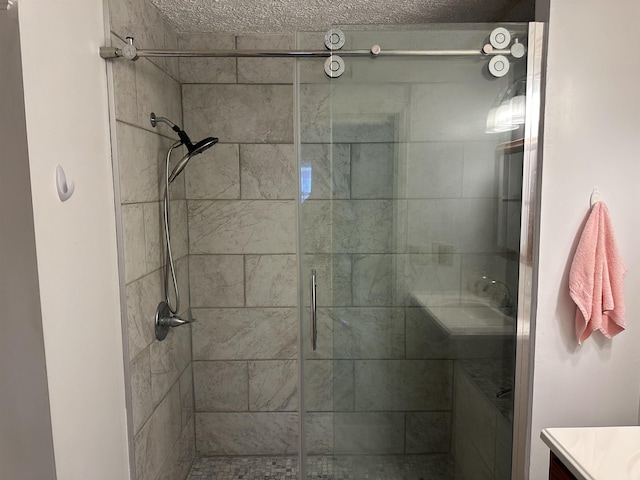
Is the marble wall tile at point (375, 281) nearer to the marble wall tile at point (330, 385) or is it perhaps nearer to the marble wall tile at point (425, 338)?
the marble wall tile at point (425, 338)

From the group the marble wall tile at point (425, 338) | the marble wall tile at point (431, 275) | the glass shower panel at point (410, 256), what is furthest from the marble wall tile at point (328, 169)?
the marble wall tile at point (425, 338)

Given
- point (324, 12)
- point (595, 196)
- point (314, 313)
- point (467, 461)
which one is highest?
point (324, 12)

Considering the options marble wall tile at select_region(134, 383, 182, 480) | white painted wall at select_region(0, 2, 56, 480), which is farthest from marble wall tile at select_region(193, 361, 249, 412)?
white painted wall at select_region(0, 2, 56, 480)

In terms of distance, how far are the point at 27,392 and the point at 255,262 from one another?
1505 millimetres

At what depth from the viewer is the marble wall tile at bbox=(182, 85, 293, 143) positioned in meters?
2.46

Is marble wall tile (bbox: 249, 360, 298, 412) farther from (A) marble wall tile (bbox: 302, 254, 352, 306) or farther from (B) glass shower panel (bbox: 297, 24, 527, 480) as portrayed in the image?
(A) marble wall tile (bbox: 302, 254, 352, 306)

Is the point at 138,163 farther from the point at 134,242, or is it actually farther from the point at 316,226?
the point at 316,226

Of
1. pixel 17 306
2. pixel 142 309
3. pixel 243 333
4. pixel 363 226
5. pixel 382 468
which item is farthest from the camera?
pixel 243 333

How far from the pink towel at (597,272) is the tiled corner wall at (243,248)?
1.48 m

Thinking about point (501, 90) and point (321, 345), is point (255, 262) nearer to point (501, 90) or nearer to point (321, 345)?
point (321, 345)

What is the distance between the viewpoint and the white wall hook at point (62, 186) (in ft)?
3.97

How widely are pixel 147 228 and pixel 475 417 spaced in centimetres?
154

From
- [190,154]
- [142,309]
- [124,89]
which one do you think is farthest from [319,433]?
[124,89]

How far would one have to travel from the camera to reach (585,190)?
5.02ft
